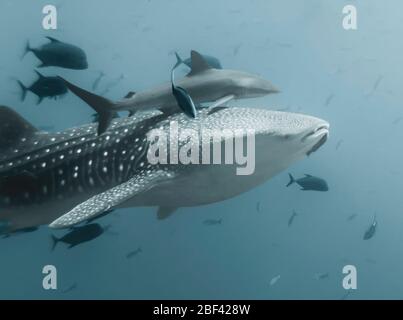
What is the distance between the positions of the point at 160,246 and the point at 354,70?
2.74 m

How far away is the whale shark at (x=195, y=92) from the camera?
2.68 metres

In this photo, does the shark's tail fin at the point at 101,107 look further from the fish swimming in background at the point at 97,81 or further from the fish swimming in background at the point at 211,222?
the fish swimming in background at the point at 211,222

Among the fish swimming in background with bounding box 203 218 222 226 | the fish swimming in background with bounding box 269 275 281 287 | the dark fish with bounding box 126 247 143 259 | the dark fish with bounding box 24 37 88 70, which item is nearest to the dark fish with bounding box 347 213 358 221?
the fish swimming in background with bounding box 269 275 281 287

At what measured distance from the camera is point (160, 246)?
461cm

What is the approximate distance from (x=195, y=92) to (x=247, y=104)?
4.46 feet

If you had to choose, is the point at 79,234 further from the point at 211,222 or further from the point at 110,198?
the point at 211,222

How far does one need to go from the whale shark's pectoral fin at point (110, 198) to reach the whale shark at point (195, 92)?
0.39 meters

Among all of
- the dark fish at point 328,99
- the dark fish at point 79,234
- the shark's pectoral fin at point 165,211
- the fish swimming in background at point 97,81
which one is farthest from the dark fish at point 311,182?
the fish swimming in background at point 97,81

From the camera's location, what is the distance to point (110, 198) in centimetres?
265

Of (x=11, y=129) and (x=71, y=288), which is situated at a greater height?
(x=11, y=129)

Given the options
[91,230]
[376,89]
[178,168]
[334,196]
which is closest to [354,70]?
[376,89]

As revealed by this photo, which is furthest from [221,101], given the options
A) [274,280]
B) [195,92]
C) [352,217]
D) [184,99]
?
[352,217]

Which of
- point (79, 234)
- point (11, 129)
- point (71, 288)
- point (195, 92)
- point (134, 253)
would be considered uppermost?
point (195, 92)
